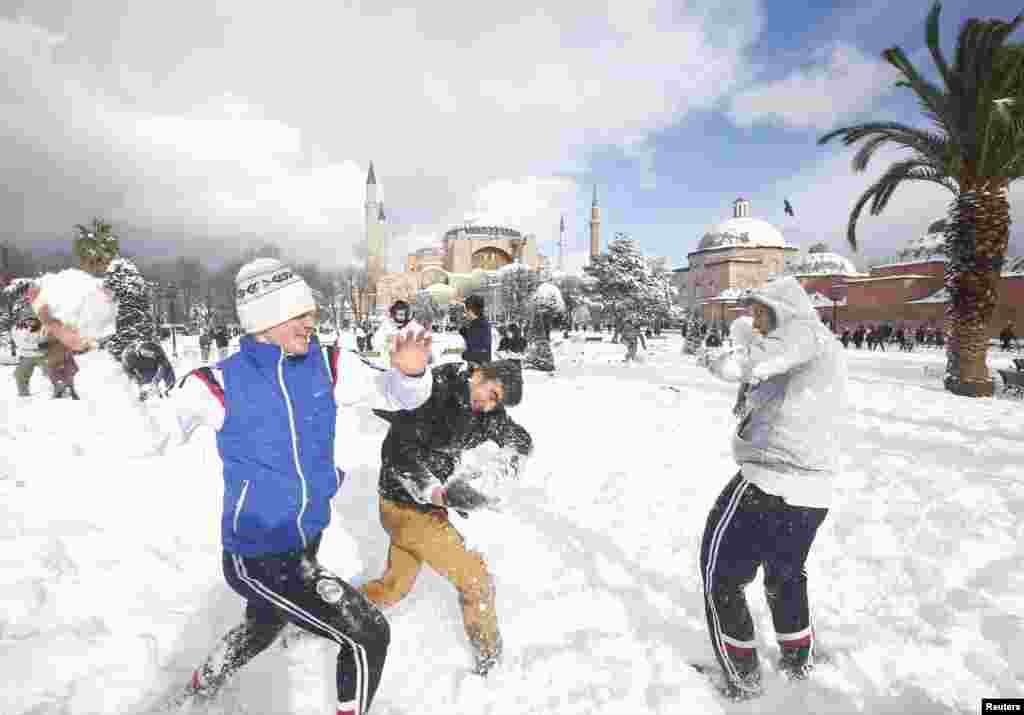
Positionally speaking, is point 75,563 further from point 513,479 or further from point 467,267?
point 467,267

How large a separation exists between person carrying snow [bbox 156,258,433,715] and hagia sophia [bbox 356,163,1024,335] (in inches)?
88.6

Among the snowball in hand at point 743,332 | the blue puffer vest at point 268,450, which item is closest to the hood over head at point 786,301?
the snowball in hand at point 743,332

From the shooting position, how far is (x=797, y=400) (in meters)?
2.28

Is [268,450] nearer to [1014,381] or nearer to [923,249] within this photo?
[1014,381]

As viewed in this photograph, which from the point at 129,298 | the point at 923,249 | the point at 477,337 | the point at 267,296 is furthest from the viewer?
the point at 923,249

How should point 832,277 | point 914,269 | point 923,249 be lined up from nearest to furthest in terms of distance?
point 914,269, point 923,249, point 832,277

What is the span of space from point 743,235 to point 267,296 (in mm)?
74475

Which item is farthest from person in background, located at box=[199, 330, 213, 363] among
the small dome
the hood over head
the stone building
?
the small dome

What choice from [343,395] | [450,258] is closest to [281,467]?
[343,395]

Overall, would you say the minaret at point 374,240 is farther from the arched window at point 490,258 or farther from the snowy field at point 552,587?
the snowy field at point 552,587

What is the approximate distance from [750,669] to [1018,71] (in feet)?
44.6

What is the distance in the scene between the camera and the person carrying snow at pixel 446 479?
8.52ft

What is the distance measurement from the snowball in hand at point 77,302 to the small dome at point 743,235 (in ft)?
240

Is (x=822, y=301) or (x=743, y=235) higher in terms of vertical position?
(x=743, y=235)
